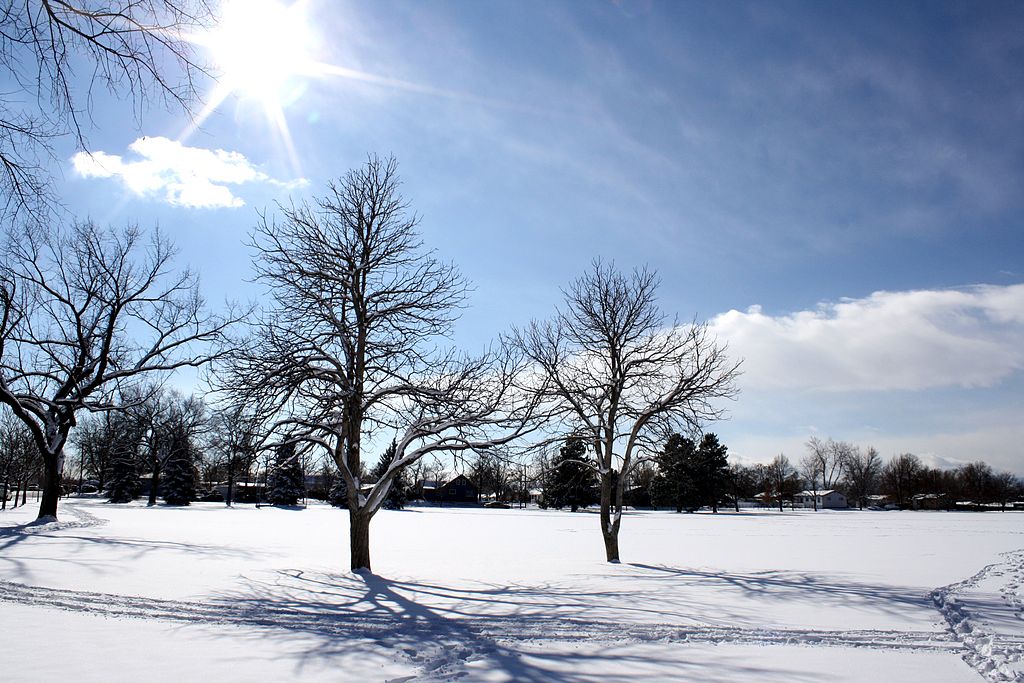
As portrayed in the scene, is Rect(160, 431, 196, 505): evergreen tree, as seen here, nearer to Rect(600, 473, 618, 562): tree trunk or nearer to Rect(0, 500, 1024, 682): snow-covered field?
Rect(0, 500, 1024, 682): snow-covered field

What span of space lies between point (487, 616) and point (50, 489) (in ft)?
69.2

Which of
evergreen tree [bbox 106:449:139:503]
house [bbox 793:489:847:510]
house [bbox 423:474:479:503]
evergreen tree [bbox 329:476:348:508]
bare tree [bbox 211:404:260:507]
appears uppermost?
bare tree [bbox 211:404:260:507]

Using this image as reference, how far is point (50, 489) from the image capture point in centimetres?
2225

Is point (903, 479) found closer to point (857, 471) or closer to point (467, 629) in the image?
point (857, 471)

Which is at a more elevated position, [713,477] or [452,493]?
[713,477]

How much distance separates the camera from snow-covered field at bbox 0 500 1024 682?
6.51 meters

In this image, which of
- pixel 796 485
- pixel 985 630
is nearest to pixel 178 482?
pixel 985 630

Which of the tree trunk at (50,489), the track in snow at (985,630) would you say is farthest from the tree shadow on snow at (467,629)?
the tree trunk at (50,489)

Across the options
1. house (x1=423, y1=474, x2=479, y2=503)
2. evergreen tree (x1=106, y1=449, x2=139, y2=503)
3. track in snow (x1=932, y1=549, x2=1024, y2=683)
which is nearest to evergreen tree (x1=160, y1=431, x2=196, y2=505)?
evergreen tree (x1=106, y1=449, x2=139, y2=503)

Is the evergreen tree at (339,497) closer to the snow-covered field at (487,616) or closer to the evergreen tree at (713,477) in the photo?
the evergreen tree at (713,477)

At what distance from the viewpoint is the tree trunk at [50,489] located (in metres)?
22.1

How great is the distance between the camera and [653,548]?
22.0 m

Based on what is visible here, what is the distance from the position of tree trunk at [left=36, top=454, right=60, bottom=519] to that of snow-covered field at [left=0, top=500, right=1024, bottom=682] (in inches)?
193

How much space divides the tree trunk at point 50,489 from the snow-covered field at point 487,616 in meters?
4.91
